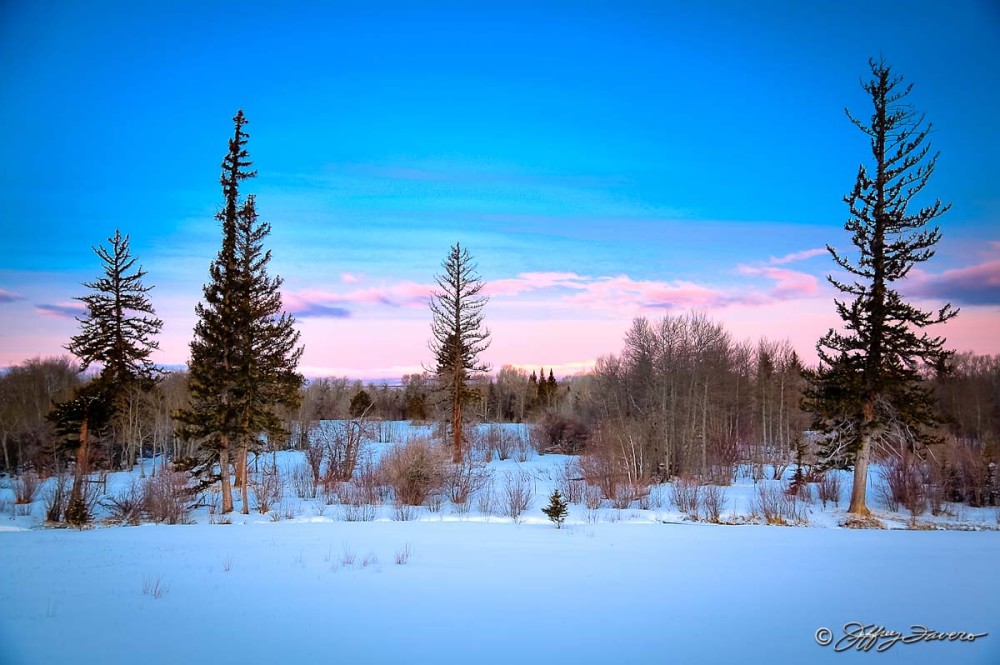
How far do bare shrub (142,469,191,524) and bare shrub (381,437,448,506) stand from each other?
7.81m

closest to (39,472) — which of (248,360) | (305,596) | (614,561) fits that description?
(248,360)

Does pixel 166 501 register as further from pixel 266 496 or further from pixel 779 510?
pixel 779 510

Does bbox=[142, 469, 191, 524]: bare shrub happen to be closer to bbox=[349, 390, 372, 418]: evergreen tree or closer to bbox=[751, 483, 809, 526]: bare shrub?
bbox=[349, 390, 372, 418]: evergreen tree

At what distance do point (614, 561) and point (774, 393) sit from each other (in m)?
55.8

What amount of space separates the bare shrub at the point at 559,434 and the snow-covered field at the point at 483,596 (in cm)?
3280

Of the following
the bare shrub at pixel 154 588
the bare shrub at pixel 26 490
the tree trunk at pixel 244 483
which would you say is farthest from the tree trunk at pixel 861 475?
the bare shrub at pixel 26 490

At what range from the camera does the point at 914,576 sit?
993cm

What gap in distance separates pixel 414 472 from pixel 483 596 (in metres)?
15.6

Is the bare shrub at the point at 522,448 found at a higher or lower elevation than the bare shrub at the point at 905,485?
lower

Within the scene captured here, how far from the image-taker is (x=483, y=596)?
8.73 m

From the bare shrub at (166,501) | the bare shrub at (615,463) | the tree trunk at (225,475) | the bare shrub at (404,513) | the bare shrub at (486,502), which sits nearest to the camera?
the bare shrub at (404,513)

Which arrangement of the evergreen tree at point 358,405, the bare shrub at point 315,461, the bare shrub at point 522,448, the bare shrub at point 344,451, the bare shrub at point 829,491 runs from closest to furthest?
the bare shrub at point 829,491
the bare shrub at point 315,461
the bare shrub at point 344,451
the evergreen tree at point 358,405
the bare shrub at point 522,448

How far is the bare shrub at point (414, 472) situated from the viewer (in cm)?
2353

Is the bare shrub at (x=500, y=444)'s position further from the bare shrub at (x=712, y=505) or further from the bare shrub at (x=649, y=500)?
the bare shrub at (x=712, y=505)
